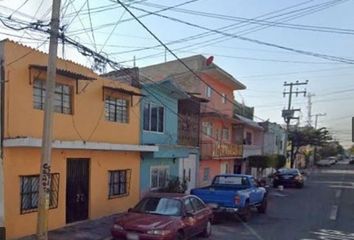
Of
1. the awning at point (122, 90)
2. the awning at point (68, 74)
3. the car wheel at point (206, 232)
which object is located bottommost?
the car wheel at point (206, 232)

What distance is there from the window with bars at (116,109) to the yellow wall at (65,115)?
22 cm

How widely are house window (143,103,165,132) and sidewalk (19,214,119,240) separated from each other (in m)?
5.76

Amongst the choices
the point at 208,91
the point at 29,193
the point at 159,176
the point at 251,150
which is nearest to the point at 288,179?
the point at 251,150

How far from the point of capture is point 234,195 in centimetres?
1758

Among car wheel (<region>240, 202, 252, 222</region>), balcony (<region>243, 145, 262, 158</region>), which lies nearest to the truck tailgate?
car wheel (<region>240, 202, 252, 222</region>)

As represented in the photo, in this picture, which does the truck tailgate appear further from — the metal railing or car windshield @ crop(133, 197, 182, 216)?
the metal railing

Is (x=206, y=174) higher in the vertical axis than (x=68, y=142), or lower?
lower

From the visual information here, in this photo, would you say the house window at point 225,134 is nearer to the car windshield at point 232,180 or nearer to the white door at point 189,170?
the white door at point 189,170

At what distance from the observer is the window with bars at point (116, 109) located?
18.3 metres

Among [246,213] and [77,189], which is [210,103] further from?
[77,189]

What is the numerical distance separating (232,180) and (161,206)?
7391 millimetres

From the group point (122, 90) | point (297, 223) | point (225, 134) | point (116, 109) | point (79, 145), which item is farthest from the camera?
point (225, 134)

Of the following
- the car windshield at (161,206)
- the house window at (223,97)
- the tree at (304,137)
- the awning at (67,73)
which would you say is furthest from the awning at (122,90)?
the tree at (304,137)

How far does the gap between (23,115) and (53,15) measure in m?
3.70
